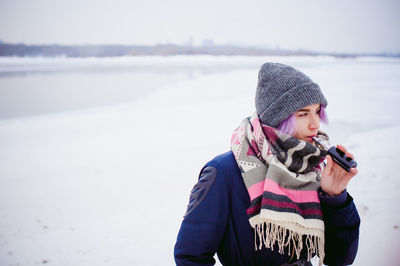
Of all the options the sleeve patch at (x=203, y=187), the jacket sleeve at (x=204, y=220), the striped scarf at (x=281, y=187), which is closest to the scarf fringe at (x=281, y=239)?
the striped scarf at (x=281, y=187)

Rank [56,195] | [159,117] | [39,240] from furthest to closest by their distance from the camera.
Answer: [159,117], [56,195], [39,240]

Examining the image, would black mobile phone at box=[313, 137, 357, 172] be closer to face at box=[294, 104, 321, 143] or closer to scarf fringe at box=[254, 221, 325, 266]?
face at box=[294, 104, 321, 143]

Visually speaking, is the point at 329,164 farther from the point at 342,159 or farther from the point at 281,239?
the point at 281,239

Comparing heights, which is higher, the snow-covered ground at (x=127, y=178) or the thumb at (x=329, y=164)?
the thumb at (x=329, y=164)

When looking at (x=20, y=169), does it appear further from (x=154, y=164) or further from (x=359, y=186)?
(x=359, y=186)


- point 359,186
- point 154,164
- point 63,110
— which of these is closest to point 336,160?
point 359,186

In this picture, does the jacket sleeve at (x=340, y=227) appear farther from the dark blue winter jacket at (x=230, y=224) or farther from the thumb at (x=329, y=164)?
the thumb at (x=329, y=164)

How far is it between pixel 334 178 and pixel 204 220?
0.54 metres

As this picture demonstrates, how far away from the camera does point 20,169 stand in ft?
14.0

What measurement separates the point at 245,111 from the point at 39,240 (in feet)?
18.7

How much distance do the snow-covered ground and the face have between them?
183 cm

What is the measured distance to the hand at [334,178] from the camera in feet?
3.01

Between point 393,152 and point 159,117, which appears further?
point 159,117

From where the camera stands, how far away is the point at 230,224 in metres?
1.07
